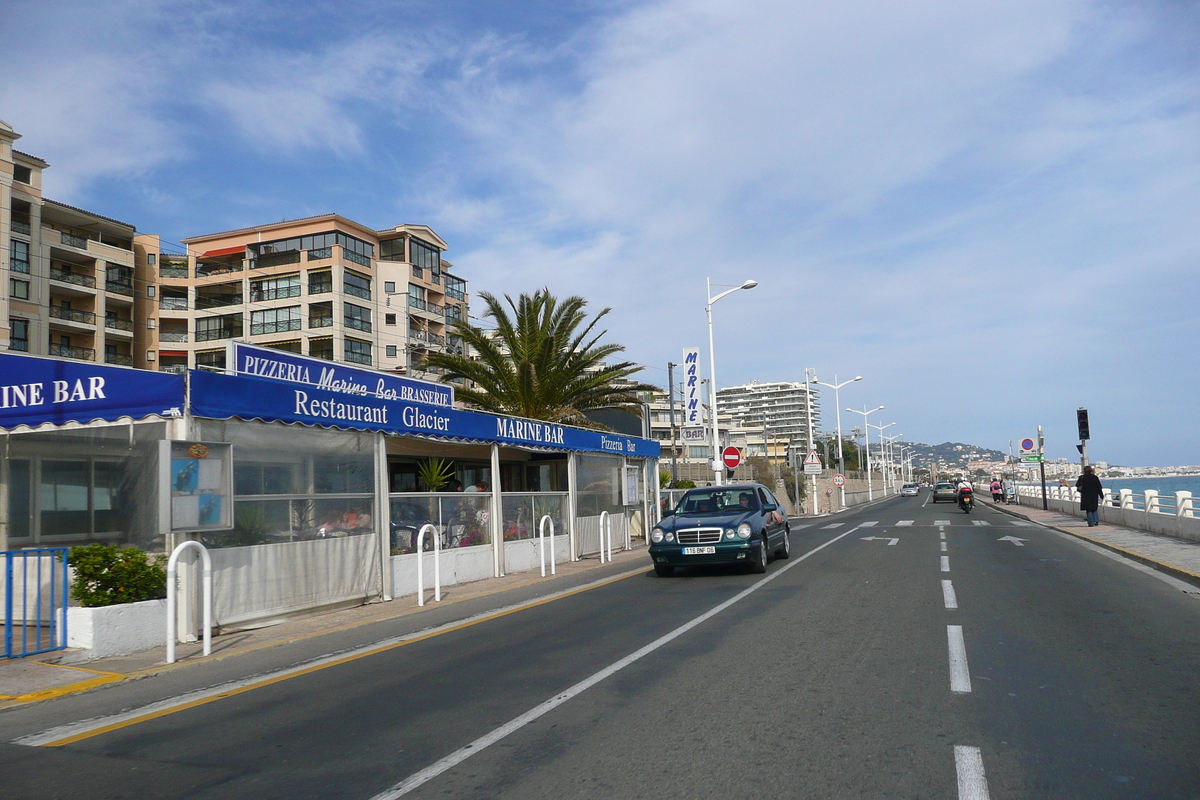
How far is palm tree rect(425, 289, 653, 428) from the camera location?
2462 cm

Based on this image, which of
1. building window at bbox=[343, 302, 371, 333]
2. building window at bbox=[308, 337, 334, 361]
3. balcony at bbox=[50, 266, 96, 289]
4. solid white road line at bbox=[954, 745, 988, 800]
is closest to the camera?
solid white road line at bbox=[954, 745, 988, 800]

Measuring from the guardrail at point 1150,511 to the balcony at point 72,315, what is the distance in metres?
52.4

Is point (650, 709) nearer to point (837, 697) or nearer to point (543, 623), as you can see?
point (837, 697)

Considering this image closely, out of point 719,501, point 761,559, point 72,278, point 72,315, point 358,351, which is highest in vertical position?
point 72,278

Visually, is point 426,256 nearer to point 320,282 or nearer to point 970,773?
point 320,282

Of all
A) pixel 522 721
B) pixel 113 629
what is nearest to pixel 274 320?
pixel 113 629

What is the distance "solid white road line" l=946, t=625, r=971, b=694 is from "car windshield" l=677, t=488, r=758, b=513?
6.58m

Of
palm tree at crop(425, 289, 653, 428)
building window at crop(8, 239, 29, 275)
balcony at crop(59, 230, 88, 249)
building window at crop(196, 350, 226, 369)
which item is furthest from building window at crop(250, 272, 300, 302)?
palm tree at crop(425, 289, 653, 428)

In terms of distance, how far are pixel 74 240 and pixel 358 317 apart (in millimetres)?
17967

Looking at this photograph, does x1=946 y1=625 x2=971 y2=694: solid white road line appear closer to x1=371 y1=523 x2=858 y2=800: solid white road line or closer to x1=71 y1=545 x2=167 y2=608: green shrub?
x1=371 y1=523 x2=858 y2=800: solid white road line

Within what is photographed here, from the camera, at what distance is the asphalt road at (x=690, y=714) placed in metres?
4.59

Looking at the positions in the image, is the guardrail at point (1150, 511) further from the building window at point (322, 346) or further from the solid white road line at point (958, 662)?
the building window at point (322, 346)

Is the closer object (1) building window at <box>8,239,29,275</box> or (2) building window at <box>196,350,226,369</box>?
(1) building window at <box>8,239,29,275</box>

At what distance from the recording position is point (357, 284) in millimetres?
61938
